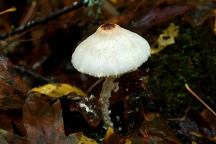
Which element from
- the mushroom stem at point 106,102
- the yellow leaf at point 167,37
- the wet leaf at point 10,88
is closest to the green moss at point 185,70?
the yellow leaf at point 167,37

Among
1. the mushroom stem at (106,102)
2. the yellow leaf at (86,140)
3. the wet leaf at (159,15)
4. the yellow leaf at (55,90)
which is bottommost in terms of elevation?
the yellow leaf at (86,140)

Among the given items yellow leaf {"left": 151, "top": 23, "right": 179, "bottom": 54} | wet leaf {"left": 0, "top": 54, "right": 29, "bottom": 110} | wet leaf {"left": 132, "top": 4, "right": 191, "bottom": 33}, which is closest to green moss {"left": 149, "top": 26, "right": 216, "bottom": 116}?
yellow leaf {"left": 151, "top": 23, "right": 179, "bottom": 54}

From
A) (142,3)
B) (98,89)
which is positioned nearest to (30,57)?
(142,3)

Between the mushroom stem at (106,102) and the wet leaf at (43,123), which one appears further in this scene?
the mushroom stem at (106,102)

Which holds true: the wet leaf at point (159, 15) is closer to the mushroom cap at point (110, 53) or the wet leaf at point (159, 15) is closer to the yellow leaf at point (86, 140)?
the mushroom cap at point (110, 53)

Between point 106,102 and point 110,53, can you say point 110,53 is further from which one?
point 106,102

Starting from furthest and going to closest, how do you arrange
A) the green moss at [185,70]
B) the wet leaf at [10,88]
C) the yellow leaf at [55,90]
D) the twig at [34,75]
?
the twig at [34,75] < the green moss at [185,70] < the yellow leaf at [55,90] < the wet leaf at [10,88]

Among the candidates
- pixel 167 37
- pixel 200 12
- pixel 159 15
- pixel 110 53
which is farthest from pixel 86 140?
pixel 200 12

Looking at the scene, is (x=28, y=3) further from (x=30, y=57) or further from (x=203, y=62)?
(x=203, y=62)
